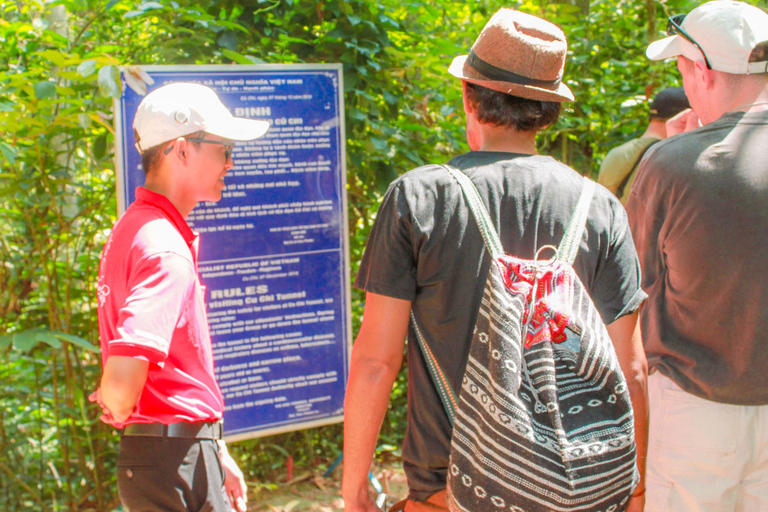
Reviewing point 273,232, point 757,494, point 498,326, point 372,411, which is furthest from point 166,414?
point 757,494

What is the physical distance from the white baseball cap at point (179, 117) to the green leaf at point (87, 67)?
522 millimetres

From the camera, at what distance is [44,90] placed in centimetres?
265

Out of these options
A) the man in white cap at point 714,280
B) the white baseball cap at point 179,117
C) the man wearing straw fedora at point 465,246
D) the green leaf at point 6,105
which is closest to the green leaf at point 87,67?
the green leaf at point 6,105

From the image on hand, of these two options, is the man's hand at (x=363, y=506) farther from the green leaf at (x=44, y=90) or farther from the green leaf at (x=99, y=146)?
the green leaf at (x=99, y=146)

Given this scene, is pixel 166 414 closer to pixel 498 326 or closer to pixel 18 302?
pixel 498 326

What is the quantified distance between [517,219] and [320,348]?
1913mm

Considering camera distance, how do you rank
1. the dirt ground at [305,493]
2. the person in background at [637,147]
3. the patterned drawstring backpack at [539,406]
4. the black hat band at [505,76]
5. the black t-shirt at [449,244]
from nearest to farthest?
1. the patterned drawstring backpack at [539,406]
2. the black t-shirt at [449,244]
3. the black hat band at [505,76]
4. the dirt ground at [305,493]
5. the person in background at [637,147]

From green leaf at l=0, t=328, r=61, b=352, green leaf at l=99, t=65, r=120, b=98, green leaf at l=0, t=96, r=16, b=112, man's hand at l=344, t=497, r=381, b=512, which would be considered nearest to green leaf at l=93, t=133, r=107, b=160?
green leaf at l=0, t=96, r=16, b=112

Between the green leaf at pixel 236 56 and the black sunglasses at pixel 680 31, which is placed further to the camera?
the green leaf at pixel 236 56

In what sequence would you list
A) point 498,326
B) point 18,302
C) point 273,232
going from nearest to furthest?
point 498,326
point 273,232
point 18,302

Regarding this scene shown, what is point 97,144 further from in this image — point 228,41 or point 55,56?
point 228,41

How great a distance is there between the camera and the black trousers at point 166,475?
1.90m

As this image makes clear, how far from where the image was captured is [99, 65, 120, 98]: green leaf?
2.49 metres

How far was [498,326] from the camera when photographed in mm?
1341
